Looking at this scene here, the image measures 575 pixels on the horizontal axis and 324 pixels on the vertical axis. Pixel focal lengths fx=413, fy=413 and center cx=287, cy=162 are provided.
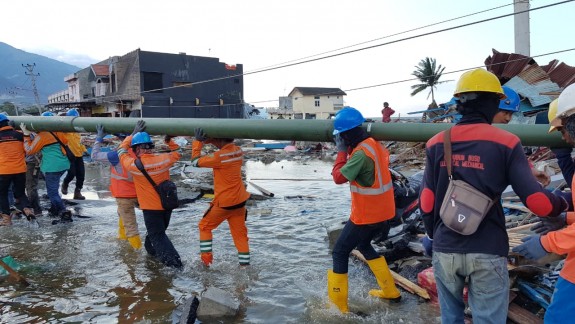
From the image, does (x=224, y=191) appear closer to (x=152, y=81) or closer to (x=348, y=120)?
(x=348, y=120)

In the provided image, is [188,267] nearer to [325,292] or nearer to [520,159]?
[325,292]

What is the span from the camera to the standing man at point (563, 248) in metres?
2.23

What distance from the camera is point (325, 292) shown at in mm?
4957

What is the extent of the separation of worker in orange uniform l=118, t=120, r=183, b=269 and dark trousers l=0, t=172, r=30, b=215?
12.5ft

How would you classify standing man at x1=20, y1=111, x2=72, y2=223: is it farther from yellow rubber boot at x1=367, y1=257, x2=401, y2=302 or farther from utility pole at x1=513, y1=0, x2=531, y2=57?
utility pole at x1=513, y1=0, x2=531, y2=57

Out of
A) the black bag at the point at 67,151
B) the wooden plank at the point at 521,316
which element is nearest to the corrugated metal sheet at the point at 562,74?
the wooden plank at the point at 521,316

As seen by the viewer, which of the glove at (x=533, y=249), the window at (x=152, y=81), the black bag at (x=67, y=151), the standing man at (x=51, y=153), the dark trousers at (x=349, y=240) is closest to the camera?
the glove at (x=533, y=249)

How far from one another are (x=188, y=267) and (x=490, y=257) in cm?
Result: 451

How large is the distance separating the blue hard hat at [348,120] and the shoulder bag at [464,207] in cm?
164

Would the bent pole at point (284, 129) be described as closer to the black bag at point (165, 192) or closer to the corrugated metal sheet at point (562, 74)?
the black bag at point (165, 192)

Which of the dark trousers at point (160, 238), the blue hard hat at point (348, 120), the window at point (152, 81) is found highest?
the window at point (152, 81)

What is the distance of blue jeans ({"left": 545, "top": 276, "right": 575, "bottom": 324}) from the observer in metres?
2.28

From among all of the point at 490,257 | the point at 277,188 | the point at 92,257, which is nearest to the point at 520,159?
the point at 490,257

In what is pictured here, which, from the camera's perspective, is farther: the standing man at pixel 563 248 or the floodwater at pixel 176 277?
the floodwater at pixel 176 277
